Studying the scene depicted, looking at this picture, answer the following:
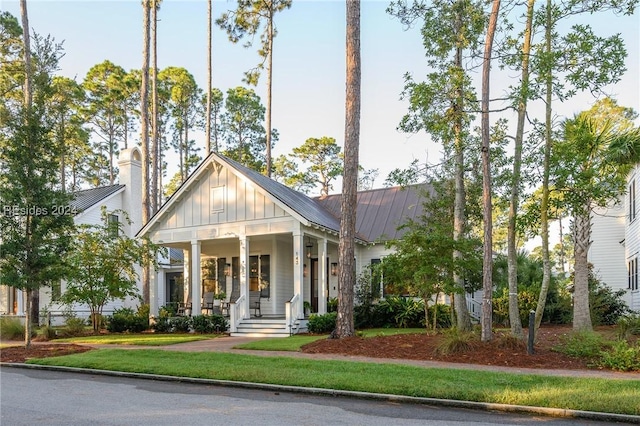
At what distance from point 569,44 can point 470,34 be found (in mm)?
2473

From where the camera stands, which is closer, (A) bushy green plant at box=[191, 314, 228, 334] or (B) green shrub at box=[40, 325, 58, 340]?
(B) green shrub at box=[40, 325, 58, 340]

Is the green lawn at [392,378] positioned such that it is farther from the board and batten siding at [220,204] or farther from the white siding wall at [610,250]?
the white siding wall at [610,250]

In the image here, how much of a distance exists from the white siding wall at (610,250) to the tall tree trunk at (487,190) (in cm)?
1506

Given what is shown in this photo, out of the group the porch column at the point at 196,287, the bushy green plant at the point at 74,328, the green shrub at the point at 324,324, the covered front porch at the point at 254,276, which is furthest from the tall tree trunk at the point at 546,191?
the bushy green plant at the point at 74,328

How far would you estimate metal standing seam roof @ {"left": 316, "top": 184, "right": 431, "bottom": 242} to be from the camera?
2264 cm

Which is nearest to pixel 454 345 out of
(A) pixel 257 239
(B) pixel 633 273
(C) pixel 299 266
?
(C) pixel 299 266

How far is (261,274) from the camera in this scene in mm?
21531

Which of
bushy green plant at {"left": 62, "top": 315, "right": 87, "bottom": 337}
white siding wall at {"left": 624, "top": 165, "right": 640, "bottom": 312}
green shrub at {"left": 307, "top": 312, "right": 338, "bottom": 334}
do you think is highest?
white siding wall at {"left": 624, "top": 165, "right": 640, "bottom": 312}

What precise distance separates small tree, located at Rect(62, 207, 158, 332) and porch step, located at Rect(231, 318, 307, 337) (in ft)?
16.7

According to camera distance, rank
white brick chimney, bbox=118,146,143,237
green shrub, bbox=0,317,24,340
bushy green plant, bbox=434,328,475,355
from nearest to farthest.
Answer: bushy green plant, bbox=434,328,475,355
green shrub, bbox=0,317,24,340
white brick chimney, bbox=118,146,143,237

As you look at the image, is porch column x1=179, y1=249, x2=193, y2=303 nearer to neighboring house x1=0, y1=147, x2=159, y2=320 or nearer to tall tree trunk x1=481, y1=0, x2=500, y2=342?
neighboring house x1=0, y1=147, x2=159, y2=320

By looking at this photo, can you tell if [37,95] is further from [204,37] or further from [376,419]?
[204,37]

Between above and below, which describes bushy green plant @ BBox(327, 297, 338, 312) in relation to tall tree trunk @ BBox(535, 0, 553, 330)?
below

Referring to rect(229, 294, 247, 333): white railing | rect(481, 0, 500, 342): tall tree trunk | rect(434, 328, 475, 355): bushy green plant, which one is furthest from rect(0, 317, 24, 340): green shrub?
rect(481, 0, 500, 342): tall tree trunk
